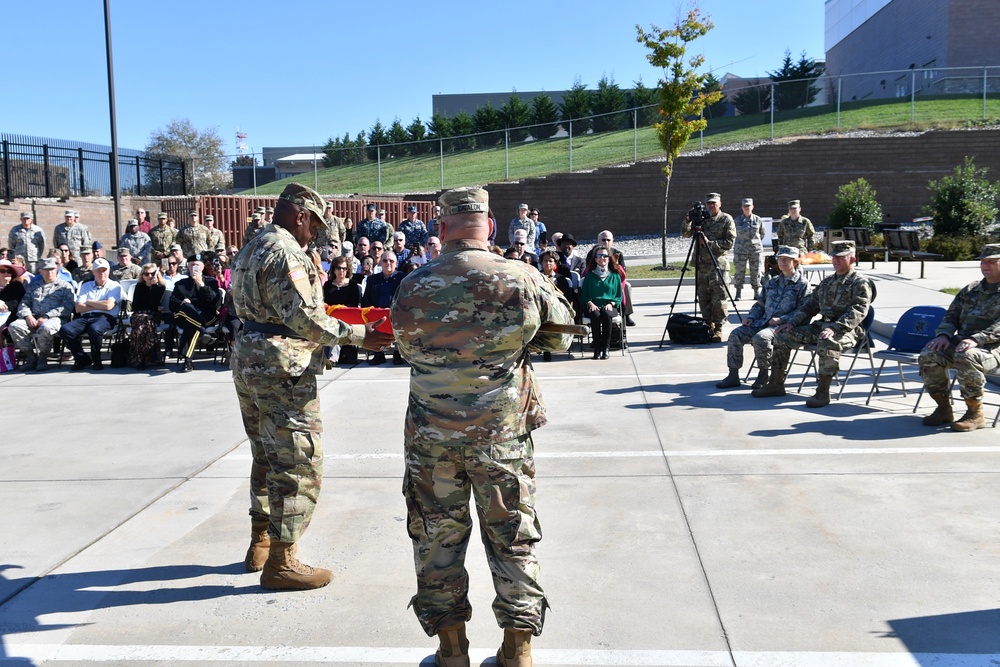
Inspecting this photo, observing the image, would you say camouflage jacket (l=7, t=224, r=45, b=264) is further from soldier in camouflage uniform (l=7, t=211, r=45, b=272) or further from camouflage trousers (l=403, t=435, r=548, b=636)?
camouflage trousers (l=403, t=435, r=548, b=636)

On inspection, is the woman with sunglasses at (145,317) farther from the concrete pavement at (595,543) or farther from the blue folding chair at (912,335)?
the blue folding chair at (912,335)

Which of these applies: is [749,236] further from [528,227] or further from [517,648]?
[517,648]

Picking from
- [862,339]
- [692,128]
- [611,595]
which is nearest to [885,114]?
[692,128]

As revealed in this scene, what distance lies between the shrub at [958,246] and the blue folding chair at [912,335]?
1487cm

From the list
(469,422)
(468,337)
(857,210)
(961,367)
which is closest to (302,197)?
(468,337)

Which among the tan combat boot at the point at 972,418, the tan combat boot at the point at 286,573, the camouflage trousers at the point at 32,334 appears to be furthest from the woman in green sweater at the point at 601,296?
the tan combat boot at the point at 286,573

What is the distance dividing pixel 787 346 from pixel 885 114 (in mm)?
25873

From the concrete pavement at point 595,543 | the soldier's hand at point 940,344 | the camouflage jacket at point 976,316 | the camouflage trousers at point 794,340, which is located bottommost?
the concrete pavement at point 595,543

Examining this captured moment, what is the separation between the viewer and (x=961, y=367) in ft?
24.2

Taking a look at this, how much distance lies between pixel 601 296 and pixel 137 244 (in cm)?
1044

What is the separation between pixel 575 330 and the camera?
3768 millimetres

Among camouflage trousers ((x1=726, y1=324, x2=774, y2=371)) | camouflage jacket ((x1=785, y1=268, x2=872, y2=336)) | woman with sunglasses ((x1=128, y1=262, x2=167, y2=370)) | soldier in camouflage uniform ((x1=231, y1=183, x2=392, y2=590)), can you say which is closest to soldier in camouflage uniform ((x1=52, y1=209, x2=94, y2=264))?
woman with sunglasses ((x1=128, y1=262, x2=167, y2=370))

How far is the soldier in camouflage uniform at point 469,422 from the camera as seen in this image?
3.58 meters

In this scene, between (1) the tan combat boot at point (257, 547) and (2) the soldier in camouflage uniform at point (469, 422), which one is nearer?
(2) the soldier in camouflage uniform at point (469, 422)
